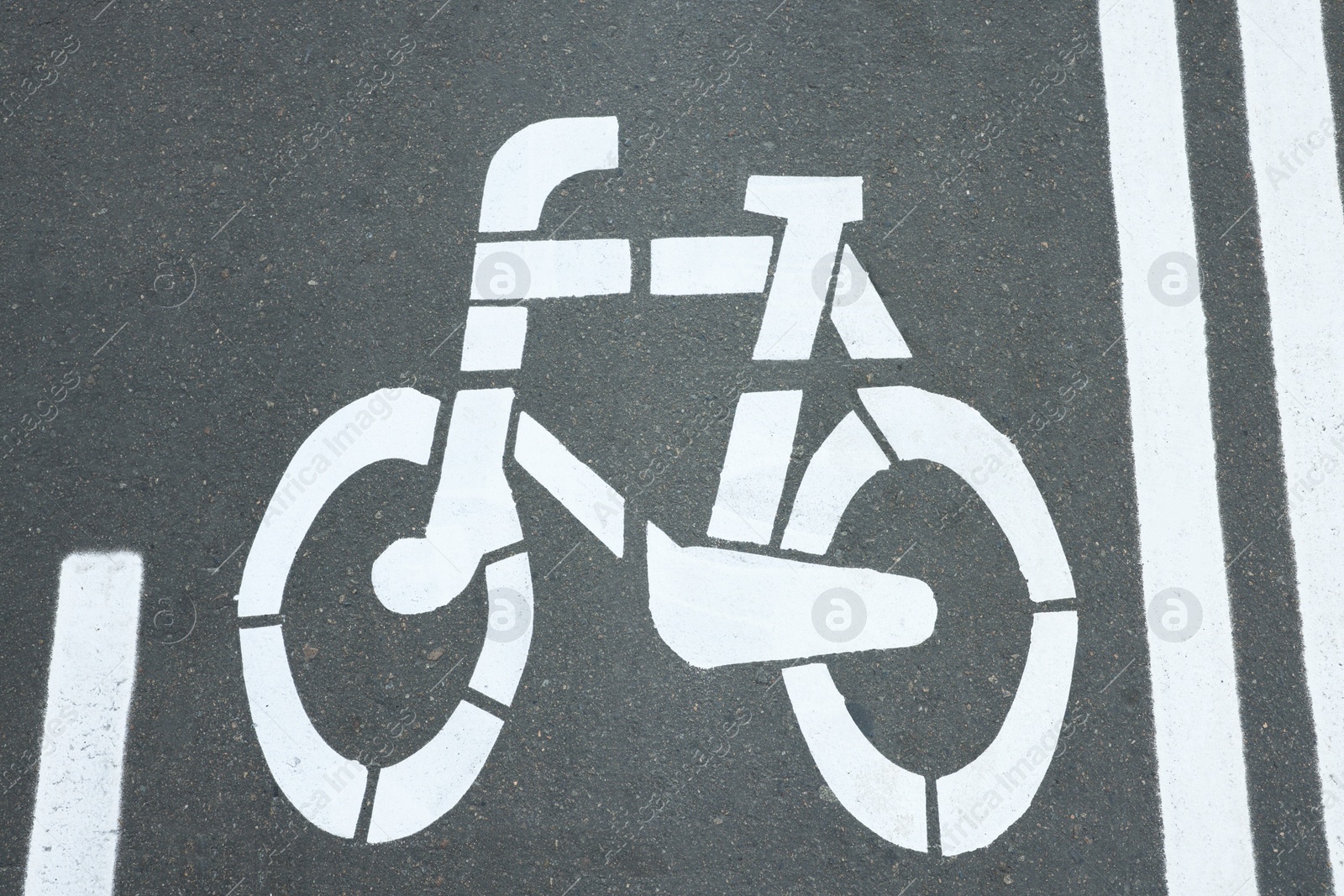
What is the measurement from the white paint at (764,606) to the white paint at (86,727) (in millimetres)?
2056

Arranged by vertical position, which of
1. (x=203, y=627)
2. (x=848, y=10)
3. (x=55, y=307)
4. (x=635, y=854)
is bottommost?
(x=635, y=854)

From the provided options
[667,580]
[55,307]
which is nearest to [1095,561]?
[667,580]

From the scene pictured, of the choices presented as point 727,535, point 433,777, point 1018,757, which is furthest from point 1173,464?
point 433,777

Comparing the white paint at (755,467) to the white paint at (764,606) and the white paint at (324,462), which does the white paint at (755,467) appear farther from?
the white paint at (324,462)

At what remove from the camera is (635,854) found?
3.12m

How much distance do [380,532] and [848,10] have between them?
9.62ft

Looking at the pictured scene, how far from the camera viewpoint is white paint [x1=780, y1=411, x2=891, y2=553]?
330 cm

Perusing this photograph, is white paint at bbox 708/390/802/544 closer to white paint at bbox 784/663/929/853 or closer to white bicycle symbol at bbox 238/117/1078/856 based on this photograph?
white bicycle symbol at bbox 238/117/1078/856

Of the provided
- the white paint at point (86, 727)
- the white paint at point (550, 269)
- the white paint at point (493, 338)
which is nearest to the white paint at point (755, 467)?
the white paint at point (550, 269)

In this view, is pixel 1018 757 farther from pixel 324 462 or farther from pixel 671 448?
pixel 324 462

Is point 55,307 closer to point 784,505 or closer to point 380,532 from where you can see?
point 380,532

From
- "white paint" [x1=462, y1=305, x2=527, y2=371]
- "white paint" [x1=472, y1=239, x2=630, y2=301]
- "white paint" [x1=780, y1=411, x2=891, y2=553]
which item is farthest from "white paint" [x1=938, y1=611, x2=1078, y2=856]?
"white paint" [x1=462, y1=305, x2=527, y2=371]

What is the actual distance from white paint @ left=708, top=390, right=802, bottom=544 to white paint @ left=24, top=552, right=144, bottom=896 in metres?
2.30

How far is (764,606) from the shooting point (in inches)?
128
